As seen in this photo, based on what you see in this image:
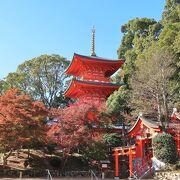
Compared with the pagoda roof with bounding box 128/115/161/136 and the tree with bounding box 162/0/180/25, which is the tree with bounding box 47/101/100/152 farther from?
the tree with bounding box 162/0/180/25

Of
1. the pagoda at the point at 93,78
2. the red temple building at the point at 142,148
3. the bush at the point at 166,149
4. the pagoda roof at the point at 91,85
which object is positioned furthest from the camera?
the pagoda at the point at 93,78

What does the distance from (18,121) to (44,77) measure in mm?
25091

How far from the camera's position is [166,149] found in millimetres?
19078

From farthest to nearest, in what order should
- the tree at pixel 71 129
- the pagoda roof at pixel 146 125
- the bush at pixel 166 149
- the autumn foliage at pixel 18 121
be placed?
the tree at pixel 71 129 → the pagoda roof at pixel 146 125 → the bush at pixel 166 149 → the autumn foliage at pixel 18 121

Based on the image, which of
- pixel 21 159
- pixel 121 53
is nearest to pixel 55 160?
pixel 21 159

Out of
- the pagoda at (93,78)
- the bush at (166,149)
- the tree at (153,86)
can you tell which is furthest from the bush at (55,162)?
the pagoda at (93,78)

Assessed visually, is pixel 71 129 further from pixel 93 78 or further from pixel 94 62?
pixel 94 62

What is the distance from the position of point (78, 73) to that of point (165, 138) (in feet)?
71.7

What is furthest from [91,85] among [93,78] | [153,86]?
[153,86]

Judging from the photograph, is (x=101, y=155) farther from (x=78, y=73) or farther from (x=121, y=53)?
(x=121, y=53)

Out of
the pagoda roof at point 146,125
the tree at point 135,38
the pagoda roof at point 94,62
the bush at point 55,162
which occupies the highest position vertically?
the tree at point 135,38

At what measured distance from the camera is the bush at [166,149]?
1897cm

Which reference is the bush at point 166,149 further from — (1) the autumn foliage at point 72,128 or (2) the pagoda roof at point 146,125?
(1) the autumn foliage at point 72,128

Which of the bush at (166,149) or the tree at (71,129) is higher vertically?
the tree at (71,129)
